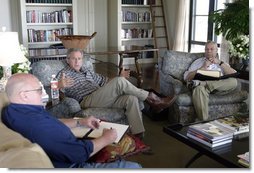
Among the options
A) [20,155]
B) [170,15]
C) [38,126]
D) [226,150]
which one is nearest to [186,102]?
[226,150]

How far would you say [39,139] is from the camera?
1.24 meters

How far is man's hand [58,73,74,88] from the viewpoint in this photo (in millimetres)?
2535

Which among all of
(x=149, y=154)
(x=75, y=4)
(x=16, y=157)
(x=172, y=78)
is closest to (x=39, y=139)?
(x=16, y=157)

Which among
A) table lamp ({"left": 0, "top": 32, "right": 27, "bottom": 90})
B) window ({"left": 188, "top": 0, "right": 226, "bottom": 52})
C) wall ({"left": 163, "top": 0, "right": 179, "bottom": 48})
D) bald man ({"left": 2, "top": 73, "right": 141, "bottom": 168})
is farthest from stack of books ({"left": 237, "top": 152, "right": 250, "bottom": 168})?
wall ({"left": 163, "top": 0, "right": 179, "bottom": 48})

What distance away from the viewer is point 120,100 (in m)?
2.66

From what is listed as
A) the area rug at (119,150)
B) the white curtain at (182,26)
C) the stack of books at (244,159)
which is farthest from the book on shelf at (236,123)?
the white curtain at (182,26)

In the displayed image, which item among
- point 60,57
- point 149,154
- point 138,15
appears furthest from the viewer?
point 138,15

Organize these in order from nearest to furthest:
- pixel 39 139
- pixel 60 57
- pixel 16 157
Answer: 1. pixel 16 157
2. pixel 39 139
3. pixel 60 57

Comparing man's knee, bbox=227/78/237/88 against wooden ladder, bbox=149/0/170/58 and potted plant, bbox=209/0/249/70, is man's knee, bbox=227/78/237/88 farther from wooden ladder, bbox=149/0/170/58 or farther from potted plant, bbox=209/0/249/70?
wooden ladder, bbox=149/0/170/58

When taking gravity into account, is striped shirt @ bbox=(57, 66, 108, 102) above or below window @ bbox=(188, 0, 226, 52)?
below

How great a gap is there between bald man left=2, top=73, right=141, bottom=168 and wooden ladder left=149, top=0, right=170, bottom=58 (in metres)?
5.08

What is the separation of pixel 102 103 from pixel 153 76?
102 inches

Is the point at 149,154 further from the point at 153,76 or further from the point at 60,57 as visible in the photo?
the point at 153,76

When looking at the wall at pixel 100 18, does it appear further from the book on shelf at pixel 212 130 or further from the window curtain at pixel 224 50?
the book on shelf at pixel 212 130
